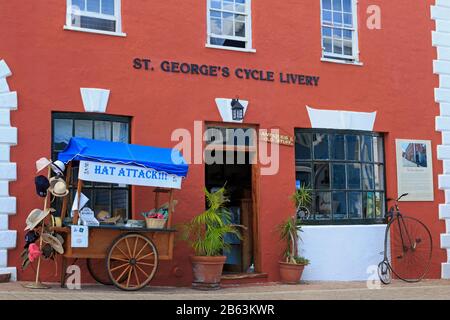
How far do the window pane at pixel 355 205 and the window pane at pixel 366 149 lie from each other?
2.42ft

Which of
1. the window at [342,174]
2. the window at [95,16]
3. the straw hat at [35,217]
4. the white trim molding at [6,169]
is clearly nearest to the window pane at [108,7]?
the window at [95,16]

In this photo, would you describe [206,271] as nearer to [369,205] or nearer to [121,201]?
[121,201]

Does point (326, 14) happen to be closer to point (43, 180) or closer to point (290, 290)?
point (290, 290)

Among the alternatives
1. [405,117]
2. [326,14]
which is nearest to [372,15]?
[326,14]

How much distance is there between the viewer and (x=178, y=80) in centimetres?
1179

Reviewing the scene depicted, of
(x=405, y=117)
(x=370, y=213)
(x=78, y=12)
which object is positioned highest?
(x=78, y=12)

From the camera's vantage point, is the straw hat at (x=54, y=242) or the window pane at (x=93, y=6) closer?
the straw hat at (x=54, y=242)

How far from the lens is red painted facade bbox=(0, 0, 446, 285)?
34.8ft

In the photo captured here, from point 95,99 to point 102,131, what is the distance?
1.80ft

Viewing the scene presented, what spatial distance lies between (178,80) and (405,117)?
4.92 metres

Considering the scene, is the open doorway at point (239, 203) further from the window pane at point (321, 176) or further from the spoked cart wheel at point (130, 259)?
the spoked cart wheel at point (130, 259)

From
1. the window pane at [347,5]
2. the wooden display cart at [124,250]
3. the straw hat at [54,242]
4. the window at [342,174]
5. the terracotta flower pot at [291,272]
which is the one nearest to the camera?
the straw hat at [54,242]

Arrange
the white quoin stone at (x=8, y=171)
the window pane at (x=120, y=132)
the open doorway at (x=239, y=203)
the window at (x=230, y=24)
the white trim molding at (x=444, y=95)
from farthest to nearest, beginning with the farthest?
the white trim molding at (x=444, y=95), the open doorway at (x=239, y=203), the window at (x=230, y=24), the window pane at (x=120, y=132), the white quoin stone at (x=8, y=171)

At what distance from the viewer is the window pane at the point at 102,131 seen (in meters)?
11.2
